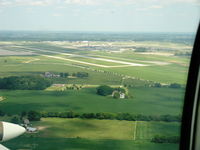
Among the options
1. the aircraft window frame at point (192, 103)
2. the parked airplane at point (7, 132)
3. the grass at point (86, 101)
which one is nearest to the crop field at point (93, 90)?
the grass at point (86, 101)

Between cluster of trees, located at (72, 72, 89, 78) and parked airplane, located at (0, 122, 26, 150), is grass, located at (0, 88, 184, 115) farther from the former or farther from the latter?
parked airplane, located at (0, 122, 26, 150)

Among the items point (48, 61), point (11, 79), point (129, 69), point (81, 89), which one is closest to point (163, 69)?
point (129, 69)

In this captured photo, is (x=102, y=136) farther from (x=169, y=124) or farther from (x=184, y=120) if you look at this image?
(x=184, y=120)

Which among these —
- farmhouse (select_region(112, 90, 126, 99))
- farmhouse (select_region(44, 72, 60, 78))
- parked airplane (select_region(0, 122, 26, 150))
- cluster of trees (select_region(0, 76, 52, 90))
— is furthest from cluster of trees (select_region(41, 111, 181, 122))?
parked airplane (select_region(0, 122, 26, 150))

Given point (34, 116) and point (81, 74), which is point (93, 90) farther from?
point (34, 116)

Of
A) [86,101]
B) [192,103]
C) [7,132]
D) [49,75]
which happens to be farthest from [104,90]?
[192,103]

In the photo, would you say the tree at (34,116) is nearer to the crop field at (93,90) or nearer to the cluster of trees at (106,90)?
the crop field at (93,90)
